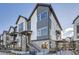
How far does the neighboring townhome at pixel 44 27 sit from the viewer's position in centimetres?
190

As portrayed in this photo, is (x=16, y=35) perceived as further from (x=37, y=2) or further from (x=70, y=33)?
(x=70, y=33)

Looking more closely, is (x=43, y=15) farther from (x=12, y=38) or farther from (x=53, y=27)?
(x=12, y=38)

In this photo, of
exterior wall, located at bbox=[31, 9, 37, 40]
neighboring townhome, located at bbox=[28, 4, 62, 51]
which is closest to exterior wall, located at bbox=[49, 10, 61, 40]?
neighboring townhome, located at bbox=[28, 4, 62, 51]

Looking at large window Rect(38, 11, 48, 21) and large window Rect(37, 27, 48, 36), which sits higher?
large window Rect(38, 11, 48, 21)

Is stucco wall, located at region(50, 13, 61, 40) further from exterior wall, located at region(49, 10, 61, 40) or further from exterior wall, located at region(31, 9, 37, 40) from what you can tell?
exterior wall, located at region(31, 9, 37, 40)

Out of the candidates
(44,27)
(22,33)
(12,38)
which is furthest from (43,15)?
(12,38)

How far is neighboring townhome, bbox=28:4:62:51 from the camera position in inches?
74.9

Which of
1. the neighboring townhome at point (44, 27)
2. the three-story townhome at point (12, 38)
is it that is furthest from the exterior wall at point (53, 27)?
the three-story townhome at point (12, 38)

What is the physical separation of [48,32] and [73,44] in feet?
0.89

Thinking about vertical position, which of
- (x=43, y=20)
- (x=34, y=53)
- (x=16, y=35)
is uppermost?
(x=43, y=20)

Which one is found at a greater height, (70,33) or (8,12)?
(8,12)

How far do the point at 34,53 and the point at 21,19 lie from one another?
36 cm

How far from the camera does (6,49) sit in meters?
1.93

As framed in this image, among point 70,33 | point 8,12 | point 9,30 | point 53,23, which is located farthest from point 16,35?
point 70,33
